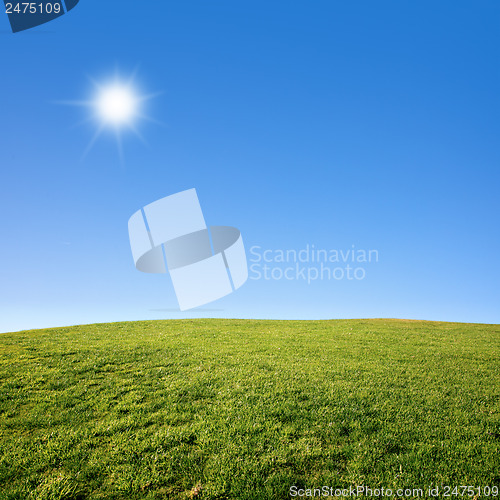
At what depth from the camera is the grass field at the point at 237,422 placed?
23.2 feet

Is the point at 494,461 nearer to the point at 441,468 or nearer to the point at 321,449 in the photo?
the point at 441,468

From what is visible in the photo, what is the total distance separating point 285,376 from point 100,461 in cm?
747

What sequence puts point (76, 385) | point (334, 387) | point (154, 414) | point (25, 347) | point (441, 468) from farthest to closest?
point (25, 347) < point (76, 385) < point (334, 387) < point (154, 414) < point (441, 468)

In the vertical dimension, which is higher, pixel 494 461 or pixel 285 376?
pixel 285 376

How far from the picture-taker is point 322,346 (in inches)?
752

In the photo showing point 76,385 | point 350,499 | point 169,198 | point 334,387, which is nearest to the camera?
point 350,499

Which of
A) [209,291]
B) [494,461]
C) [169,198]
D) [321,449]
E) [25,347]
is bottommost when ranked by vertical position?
[494,461]

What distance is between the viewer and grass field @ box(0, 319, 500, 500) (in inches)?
279

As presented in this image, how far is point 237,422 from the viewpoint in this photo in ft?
30.0

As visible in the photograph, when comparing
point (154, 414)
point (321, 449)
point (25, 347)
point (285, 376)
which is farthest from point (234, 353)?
point (25, 347)
